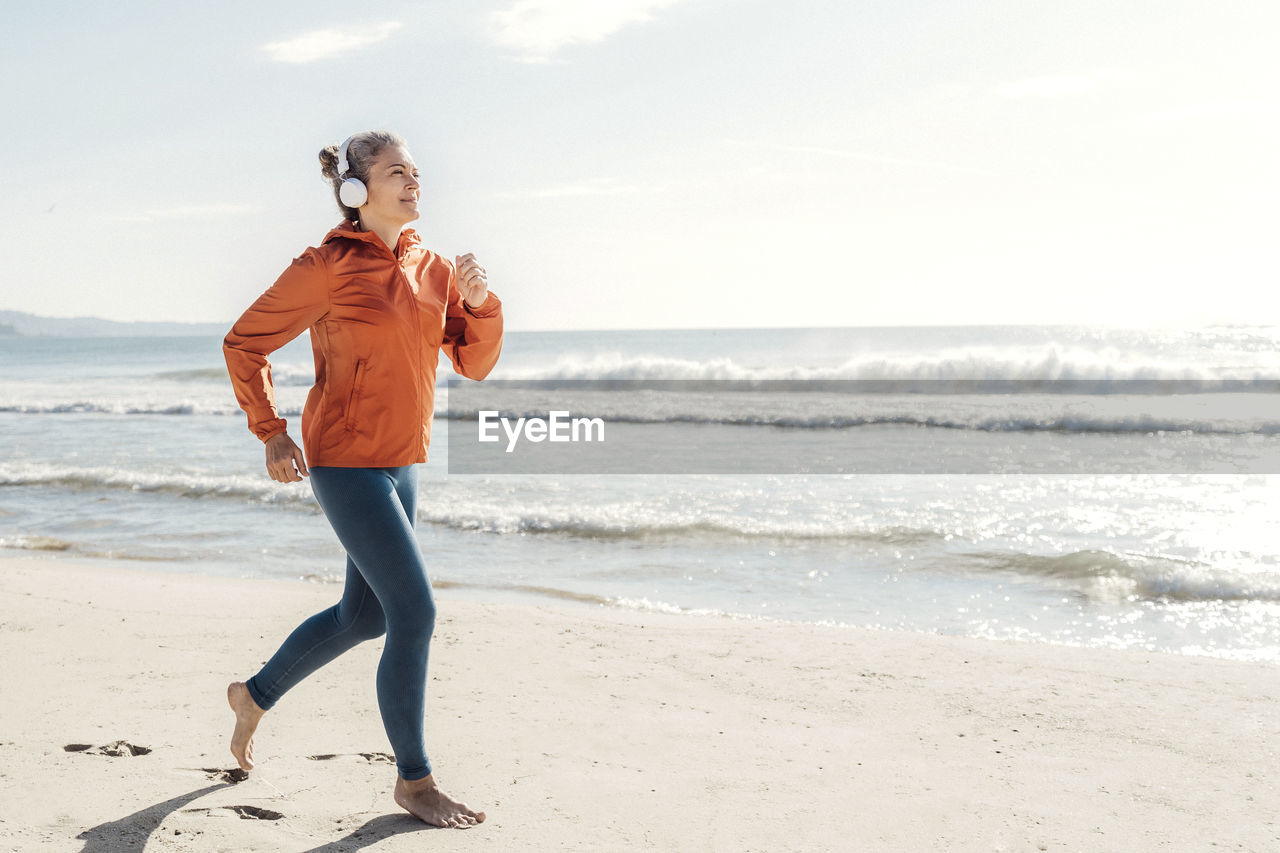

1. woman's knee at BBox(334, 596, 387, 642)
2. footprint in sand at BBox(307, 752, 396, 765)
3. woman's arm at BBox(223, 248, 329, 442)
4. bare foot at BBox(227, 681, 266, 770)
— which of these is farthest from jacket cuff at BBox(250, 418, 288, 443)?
footprint in sand at BBox(307, 752, 396, 765)

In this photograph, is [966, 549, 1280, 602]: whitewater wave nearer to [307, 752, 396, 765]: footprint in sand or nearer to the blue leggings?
[307, 752, 396, 765]: footprint in sand

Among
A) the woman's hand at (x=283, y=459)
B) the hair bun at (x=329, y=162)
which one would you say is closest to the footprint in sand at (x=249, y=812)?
the woman's hand at (x=283, y=459)

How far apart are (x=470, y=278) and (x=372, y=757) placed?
1658 millimetres

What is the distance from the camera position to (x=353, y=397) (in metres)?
2.64

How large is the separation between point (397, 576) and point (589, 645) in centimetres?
231

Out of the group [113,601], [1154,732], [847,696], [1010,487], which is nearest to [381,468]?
[847,696]

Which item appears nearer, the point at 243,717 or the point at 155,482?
the point at 243,717

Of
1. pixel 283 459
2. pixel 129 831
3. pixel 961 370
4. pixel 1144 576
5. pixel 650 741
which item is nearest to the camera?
pixel 283 459

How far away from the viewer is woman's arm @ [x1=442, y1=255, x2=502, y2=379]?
9.88 ft

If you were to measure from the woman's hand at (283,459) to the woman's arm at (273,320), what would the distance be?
0.12ft

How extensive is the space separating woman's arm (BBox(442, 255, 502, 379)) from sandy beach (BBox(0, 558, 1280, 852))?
4.40ft

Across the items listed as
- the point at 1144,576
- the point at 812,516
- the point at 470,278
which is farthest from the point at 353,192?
the point at 812,516

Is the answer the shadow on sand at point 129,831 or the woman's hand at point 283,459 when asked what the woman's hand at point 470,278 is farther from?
A: the shadow on sand at point 129,831

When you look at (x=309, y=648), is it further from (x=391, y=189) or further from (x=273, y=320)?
(x=391, y=189)
